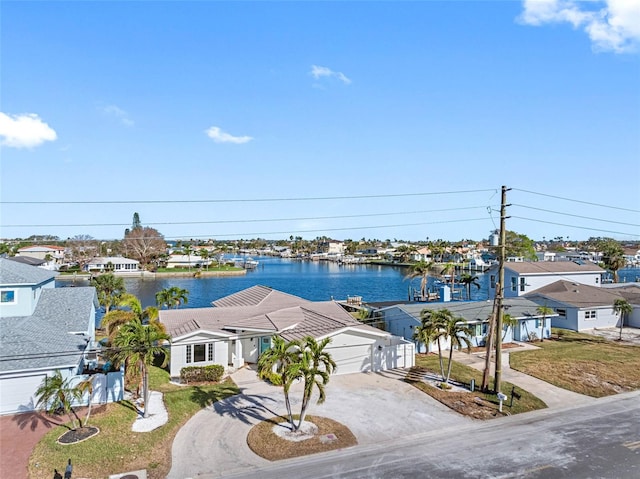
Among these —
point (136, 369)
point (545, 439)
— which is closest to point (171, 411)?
point (136, 369)

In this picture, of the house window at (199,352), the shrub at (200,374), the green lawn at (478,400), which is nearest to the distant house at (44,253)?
the house window at (199,352)

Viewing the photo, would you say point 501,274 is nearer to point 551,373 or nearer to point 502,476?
point 551,373

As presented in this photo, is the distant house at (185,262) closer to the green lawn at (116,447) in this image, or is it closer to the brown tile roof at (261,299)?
the brown tile roof at (261,299)

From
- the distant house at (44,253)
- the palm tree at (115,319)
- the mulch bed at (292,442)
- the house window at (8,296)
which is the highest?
the distant house at (44,253)

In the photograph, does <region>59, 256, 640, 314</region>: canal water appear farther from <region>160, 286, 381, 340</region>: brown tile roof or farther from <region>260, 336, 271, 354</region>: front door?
<region>260, 336, 271, 354</region>: front door

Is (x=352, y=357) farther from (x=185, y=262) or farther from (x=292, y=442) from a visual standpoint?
(x=185, y=262)

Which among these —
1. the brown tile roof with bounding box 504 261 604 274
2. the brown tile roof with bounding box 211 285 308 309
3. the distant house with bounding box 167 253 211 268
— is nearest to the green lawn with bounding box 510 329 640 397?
the brown tile roof with bounding box 504 261 604 274
